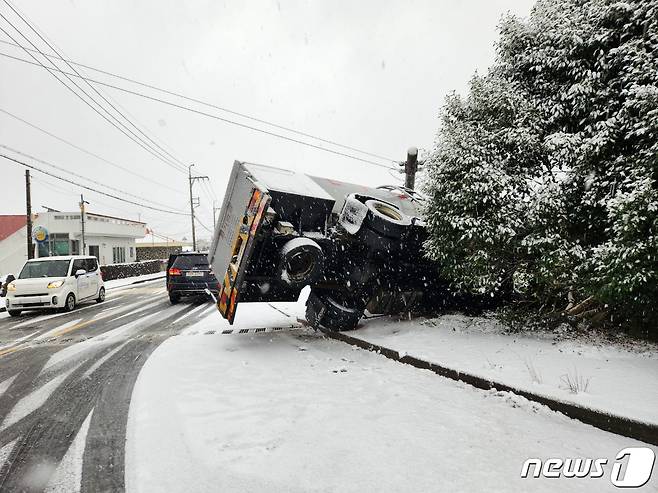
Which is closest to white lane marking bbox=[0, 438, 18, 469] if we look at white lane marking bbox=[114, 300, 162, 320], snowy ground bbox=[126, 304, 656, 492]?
snowy ground bbox=[126, 304, 656, 492]

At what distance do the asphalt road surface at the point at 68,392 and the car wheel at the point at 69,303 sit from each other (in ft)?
6.40

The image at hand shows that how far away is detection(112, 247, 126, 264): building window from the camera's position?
135 ft

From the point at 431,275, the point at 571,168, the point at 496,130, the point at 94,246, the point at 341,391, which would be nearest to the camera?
the point at 341,391

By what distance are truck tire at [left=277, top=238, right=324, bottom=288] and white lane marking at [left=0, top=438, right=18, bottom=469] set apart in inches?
136

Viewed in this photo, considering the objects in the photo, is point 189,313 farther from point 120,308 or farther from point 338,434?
point 338,434

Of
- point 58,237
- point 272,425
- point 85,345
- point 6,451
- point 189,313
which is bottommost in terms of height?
point 189,313

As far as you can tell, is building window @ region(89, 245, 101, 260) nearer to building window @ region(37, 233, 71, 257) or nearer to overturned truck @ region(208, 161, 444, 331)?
building window @ region(37, 233, 71, 257)

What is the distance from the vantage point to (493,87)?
6.03 metres

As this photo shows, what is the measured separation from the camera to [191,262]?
44.0 feet

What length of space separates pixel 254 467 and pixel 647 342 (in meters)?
5.14

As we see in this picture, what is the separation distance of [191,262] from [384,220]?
9.14 metres

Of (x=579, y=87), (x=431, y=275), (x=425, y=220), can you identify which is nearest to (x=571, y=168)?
(x=579, y=87)

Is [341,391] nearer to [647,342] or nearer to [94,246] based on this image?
[647,342]

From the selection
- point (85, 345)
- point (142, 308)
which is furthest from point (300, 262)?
point (142, 308)
